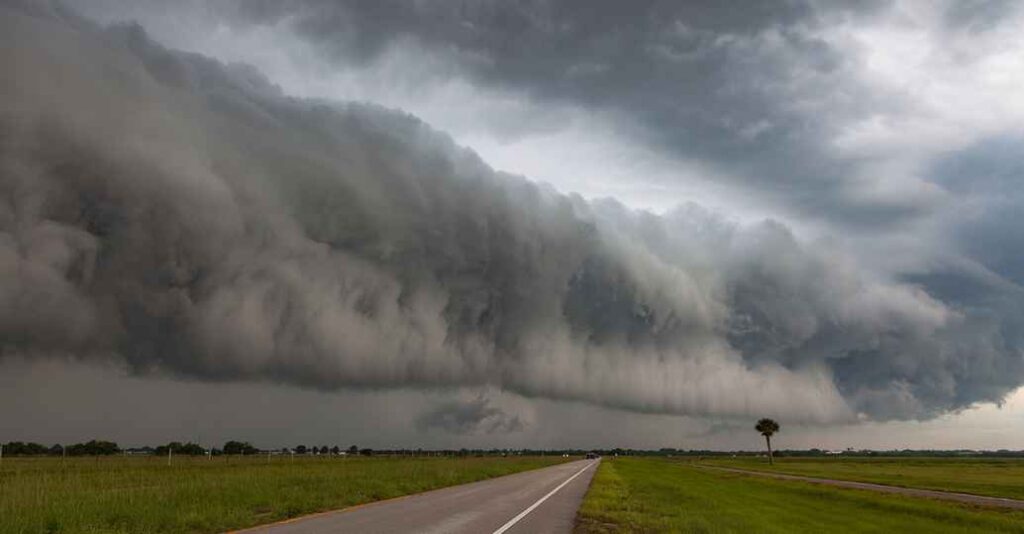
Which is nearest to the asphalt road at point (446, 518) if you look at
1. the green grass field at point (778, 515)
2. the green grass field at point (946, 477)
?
the green grass field at point (778, 515)

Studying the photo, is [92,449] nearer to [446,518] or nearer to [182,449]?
[182,449]

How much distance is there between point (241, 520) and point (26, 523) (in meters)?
4.83

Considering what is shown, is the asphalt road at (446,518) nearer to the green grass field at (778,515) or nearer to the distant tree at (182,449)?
the green grass field at (778,515)

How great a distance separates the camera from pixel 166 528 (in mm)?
16953

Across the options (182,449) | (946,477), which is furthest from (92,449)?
(946,477)

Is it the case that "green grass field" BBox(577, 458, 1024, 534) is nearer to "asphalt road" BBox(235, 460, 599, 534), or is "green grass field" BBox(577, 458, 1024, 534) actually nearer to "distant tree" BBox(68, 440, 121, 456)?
"asphalt road" BBox(235, 460, 599, 534)

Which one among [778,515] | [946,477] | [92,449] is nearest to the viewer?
[778,515]

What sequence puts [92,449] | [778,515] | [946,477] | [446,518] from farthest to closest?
[92,449] → [946,477] → [778,515] → [446,518]

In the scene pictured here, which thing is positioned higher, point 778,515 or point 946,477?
point 778,515

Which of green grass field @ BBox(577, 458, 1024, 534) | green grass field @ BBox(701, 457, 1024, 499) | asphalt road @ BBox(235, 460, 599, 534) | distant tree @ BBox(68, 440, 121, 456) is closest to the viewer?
asphalt road @ BBox(235, 460, 599, 534)

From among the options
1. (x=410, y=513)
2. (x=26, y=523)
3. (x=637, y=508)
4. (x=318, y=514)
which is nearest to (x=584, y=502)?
(x=637, y=508)

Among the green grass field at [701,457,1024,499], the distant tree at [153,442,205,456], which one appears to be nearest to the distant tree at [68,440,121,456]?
the distant tree at [153,442,205,456]

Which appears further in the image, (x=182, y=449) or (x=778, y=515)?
(x=182, y=449)

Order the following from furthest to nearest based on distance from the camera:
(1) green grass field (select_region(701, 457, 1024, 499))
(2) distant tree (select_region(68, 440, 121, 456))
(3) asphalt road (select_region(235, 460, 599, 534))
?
(2) distant tree (select_region(68, 440, 121, 456)) < (1) green grass field (select_region(701, 457, 1024, 499)) < (3) asphalt road (select_region(235, 460, 599, 534))
